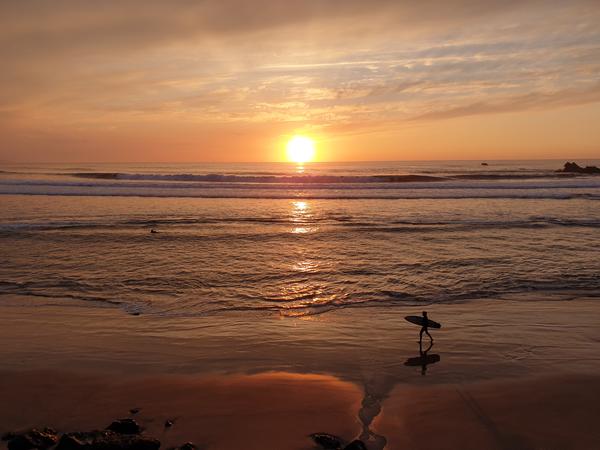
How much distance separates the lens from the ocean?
962cm

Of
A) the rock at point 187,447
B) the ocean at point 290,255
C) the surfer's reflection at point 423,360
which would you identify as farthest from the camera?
the ocean at point 290,255

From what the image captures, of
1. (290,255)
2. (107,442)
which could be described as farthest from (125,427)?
(290,255)

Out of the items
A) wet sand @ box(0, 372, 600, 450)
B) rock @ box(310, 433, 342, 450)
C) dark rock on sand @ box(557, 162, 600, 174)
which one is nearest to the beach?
wet sand @ box(0, 372, 600, 450)

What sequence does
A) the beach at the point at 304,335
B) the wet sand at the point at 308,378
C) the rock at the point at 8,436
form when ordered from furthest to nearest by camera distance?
the beach at the point at 304,335 → the wet sand at the point at 308,378 → the rock at the point at 8,436

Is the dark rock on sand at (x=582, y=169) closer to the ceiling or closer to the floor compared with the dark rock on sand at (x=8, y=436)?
closer to the ceiling

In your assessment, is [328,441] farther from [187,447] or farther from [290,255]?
[290,255]

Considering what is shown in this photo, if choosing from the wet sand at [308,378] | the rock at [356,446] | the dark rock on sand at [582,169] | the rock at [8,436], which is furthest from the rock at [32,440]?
the dark rock on sand at [582,169]

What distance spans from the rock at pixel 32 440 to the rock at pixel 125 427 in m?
0.49

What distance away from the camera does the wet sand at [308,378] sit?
15.6 ft

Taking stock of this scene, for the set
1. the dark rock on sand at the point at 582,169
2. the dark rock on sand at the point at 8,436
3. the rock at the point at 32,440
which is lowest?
the dark rock on sand at the point at 8,436

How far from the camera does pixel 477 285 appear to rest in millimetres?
10320

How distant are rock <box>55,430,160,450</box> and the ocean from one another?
412cm

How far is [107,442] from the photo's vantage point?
4281 mm

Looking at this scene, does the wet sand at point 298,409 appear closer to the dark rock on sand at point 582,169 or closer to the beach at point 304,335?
the beach at point 304,335
